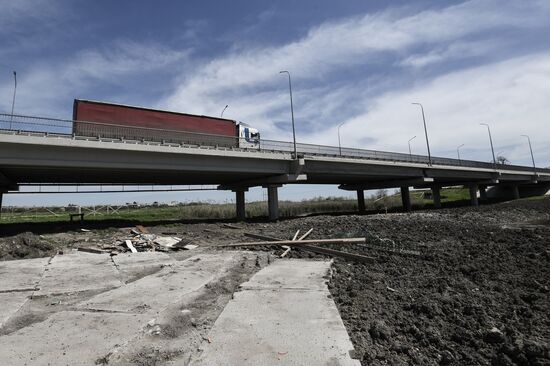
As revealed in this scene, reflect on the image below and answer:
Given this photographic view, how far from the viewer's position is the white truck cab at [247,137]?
25.9 m

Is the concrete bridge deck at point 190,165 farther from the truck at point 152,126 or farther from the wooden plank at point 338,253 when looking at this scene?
the wooden plank at point 338,253

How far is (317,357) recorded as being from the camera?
3480 millimetres

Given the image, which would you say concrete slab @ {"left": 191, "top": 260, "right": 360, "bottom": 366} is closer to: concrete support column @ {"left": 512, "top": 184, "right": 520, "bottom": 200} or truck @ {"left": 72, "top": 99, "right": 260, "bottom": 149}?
truck @ {"left": 72, "top": 99, "right": 260, "bottom": 149}

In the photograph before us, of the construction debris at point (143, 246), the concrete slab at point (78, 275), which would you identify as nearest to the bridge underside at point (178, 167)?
the construction debris at point (143, 246)

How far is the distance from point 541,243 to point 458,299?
28.3 ft

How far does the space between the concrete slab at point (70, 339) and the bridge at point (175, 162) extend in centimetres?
1587

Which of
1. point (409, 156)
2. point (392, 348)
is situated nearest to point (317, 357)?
point (392, 348)

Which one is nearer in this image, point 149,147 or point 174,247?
point 174,247

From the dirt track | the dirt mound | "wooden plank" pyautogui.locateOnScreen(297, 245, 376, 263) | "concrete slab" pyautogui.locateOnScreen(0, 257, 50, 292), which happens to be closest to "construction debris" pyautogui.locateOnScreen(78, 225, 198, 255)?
the dirt mound

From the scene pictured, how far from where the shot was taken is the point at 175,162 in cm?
2236

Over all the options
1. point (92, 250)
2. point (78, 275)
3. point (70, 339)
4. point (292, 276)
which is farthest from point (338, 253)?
point (92, 250)

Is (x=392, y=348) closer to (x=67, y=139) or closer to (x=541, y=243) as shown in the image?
(x=541, y=243)

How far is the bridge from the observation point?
17.8 metres

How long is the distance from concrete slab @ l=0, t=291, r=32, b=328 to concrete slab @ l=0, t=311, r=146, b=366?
0.68 m
